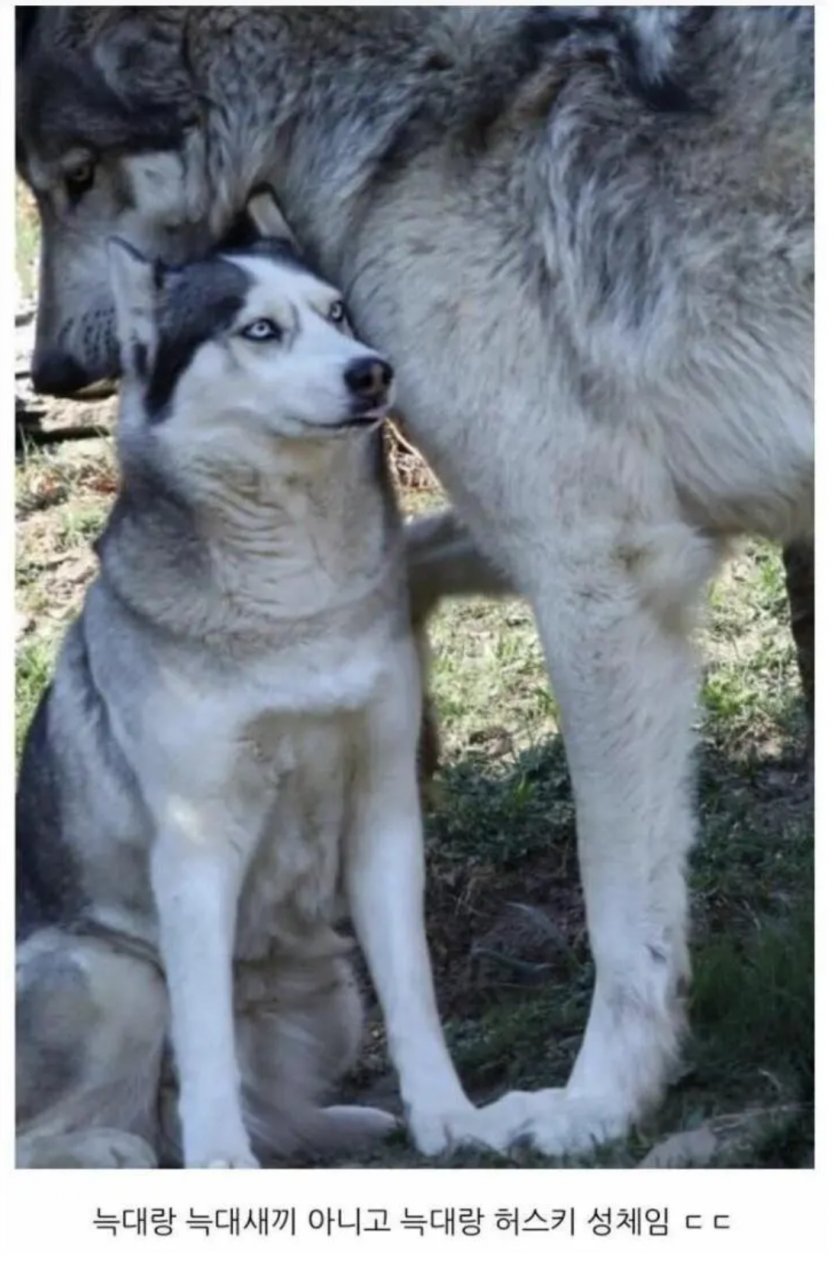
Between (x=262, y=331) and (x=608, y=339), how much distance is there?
74 centimetres

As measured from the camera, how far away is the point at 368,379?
4762 mm

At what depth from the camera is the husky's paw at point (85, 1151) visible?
16.4ft

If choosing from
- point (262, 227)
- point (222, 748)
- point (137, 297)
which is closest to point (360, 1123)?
point (222, 748)

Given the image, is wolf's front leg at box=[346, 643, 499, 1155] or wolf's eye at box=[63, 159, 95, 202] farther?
wolf's eye at box=[63, 159, 95, 202]

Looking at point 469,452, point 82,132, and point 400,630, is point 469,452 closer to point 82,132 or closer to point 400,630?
point 400,630

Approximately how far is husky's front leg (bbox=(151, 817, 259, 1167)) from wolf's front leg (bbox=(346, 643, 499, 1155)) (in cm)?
35

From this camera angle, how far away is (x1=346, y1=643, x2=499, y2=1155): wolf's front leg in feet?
16.9

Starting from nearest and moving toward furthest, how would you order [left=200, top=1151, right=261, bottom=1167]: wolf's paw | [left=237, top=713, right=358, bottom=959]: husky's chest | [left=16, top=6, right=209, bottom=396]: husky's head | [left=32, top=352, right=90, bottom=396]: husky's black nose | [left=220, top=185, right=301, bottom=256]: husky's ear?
1. [left=200, top=1151, right=261, bottom=1167]: wolf's paw
2. [left=237, top=713, right=358, bottom=959]: husky's chest
3. [left=220, top=185, right=301, bottom=256]: husky's ear
4. [left=16, top=6, right=209, bottom=396]: husky's head
5. [left=32, top=352, right=90, bottom=396]: husky's black nose

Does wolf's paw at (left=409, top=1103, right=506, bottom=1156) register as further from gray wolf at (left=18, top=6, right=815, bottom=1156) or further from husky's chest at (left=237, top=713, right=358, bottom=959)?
husky's chest at (left=237, top=713, right=358, bottom=959)

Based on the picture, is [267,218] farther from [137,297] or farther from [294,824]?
[294,824]

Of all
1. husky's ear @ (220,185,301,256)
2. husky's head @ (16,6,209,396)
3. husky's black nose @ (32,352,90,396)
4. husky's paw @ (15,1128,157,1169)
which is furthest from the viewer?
husky's black nose @ (32,352,90,396)

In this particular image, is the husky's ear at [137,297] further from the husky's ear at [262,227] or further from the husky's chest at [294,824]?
the husky's chest at [294,824]

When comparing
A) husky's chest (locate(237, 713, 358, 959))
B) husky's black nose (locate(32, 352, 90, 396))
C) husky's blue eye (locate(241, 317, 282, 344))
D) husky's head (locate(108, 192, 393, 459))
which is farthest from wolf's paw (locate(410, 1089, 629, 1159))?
husky's black nose (locate(32, 352, 90, 396))

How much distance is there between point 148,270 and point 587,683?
1.28 meters
